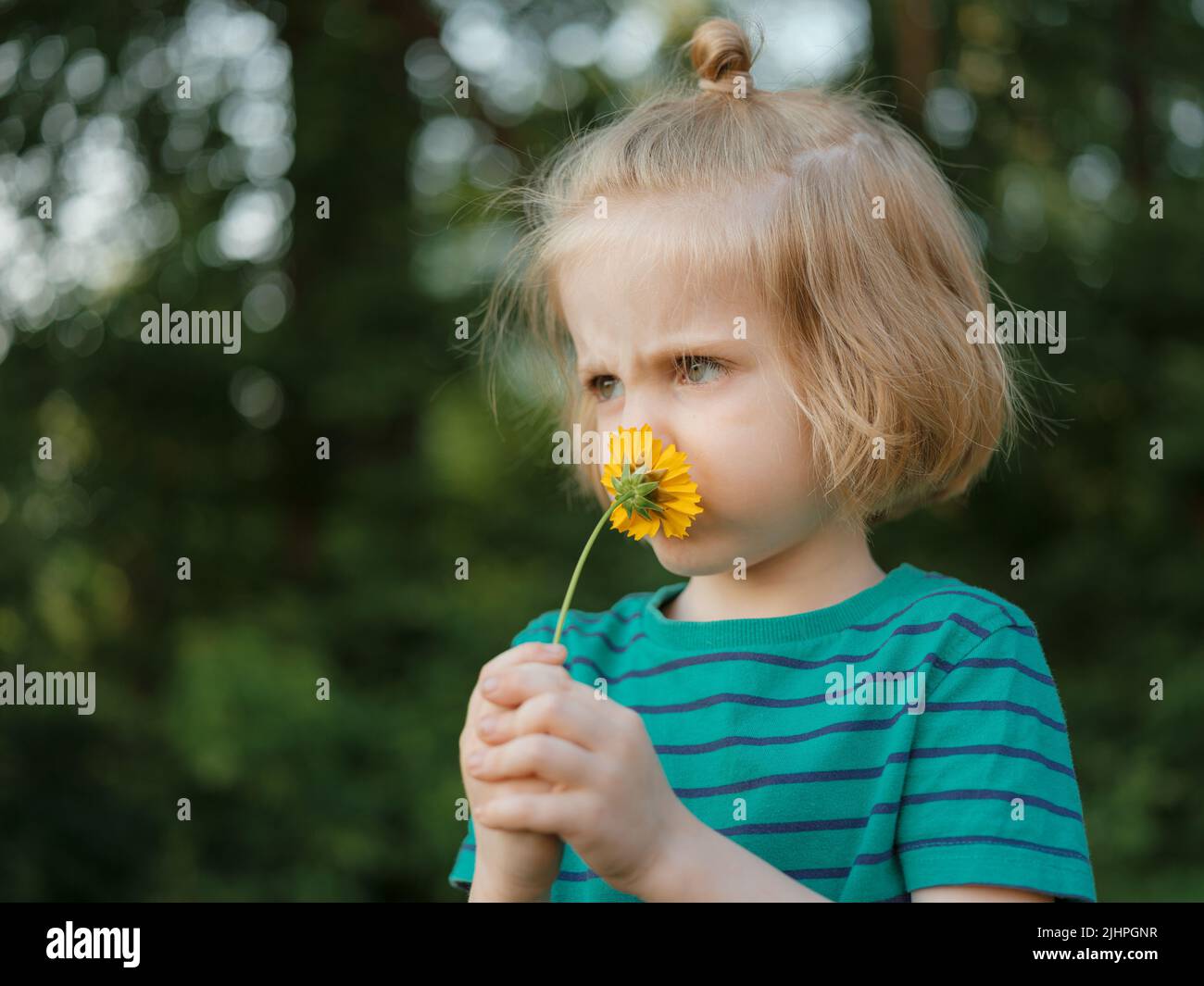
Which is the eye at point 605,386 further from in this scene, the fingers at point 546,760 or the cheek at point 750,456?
the fingers at point 546,760

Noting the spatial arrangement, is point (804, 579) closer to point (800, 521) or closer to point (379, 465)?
point (800, 521)

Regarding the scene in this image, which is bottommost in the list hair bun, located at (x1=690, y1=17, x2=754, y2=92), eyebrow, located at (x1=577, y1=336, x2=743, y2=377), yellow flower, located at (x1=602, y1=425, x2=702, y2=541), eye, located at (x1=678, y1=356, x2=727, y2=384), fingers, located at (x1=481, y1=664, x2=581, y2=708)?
fingers, located at (x1=481, y1=664, x2=581, y2=708)

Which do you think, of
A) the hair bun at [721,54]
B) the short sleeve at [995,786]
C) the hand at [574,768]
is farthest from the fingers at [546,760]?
the hair bun at [721,54]

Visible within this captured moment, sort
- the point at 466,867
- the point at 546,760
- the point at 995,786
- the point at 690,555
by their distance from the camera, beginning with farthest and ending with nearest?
the point at 466,867 < the point at 690,555 < the point at 995,786 < the point at 546,760

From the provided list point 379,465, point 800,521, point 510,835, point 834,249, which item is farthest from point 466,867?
point 379,465

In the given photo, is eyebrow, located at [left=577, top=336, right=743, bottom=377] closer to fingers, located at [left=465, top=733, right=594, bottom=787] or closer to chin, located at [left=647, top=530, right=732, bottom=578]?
chin, located at [left=647, top=530, right=732, bottom=578]

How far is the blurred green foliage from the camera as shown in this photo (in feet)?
11.3

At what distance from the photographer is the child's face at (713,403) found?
3.66 feet

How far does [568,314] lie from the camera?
4.12 feet

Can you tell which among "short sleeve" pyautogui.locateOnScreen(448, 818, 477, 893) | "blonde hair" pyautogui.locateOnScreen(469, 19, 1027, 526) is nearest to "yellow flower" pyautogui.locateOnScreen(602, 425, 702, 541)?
"blonde hair" pyautogui.locateOnScreen(469, 19, 1027, 526)

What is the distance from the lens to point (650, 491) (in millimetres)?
1058

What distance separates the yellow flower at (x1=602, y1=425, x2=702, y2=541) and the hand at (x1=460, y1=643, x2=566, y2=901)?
171 millimetres

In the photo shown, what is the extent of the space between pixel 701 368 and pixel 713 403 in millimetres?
39

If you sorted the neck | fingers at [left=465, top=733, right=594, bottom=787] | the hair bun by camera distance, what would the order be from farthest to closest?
the hair bun → the neck → fingers at [left=465, top=733, right=594, bottom=787]
